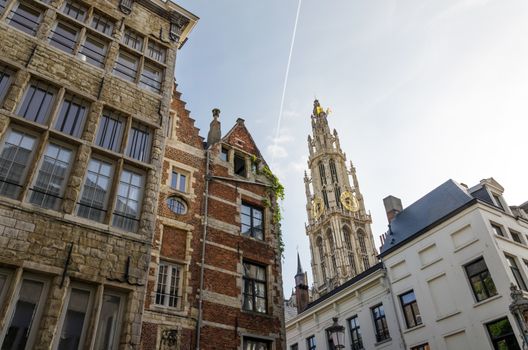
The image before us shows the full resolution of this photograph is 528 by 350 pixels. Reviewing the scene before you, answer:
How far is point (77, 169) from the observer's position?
8.21m

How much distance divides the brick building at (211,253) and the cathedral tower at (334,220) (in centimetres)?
5909

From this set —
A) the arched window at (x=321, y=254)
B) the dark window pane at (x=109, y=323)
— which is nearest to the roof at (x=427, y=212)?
the dark window pane at (x=109, y=323)

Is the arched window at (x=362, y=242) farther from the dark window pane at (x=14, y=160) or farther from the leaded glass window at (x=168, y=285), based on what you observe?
the dark window pane at (x=14, y=160)

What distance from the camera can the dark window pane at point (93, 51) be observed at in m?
10.2

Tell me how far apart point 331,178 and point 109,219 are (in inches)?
3279

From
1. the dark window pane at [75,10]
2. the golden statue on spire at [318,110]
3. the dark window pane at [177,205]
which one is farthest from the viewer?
the golden statue on spire at [318,110]

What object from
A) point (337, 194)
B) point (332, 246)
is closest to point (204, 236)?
point (332, 246)

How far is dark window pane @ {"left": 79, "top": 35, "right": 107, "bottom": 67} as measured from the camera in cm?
1018

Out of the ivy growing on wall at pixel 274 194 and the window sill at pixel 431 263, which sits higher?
the ivy growing on wall at pixel 274 194

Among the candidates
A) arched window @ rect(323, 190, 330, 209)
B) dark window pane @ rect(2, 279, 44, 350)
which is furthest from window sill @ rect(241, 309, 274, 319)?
arched window @ rect(323, 190, 330, 209)

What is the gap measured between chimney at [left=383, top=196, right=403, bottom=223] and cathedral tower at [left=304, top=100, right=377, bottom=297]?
1837 inches

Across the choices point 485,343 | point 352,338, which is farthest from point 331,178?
point 485,343

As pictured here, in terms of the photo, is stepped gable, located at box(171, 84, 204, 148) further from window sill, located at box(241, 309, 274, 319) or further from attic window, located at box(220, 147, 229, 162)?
window sill, located at box(241, 309, 274, 319)

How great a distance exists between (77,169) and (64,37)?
13.9 ft
